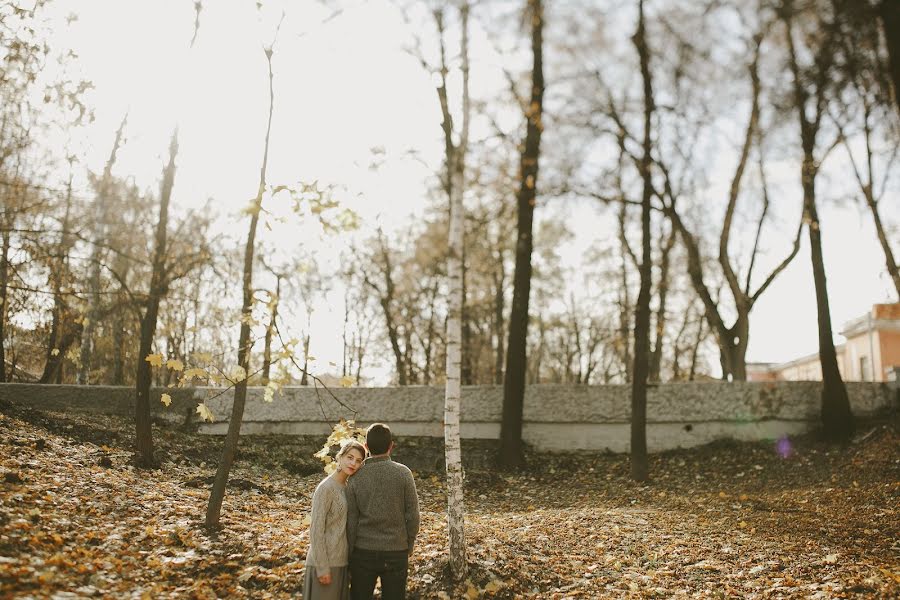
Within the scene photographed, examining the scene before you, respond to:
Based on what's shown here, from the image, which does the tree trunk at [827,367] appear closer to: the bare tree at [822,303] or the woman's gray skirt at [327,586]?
the bare tree at [822,303]

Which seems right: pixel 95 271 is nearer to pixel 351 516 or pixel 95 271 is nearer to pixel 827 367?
pixel 351 516

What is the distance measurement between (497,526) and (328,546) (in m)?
4.61

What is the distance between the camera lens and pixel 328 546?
4992mm

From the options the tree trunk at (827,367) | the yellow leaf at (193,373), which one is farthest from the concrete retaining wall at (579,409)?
the yellow leaf at (193,373)

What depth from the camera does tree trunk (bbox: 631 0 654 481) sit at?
13.3 meters

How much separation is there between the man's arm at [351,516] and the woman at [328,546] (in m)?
0.07

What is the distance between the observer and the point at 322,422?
16.7 meters

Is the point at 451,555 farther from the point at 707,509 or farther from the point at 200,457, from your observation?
the point at 200,457

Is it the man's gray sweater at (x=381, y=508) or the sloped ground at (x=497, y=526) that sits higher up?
the man's gray sweater at (x=381, y=508)

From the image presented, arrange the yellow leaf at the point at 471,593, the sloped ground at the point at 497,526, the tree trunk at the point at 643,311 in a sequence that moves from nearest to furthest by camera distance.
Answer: the sloped ground at the point at 497,526
the yellow leaf at the point at 471,593
the tree trunk at the point at 643,311

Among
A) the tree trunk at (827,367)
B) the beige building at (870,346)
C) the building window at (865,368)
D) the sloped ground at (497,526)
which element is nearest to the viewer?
the sloped ground at (497,526)

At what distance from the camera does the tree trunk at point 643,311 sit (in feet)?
43.7

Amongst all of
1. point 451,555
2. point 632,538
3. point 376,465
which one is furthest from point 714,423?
point 376,465

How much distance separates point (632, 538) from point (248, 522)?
5.00m
